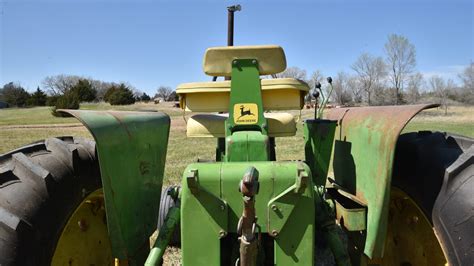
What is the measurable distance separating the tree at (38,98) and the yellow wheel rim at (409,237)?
204ft

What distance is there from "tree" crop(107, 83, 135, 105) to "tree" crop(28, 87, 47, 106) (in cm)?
961

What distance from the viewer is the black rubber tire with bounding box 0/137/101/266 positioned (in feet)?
7.11

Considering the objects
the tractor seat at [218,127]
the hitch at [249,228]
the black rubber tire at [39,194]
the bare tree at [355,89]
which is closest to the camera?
the hitch at [249,228]

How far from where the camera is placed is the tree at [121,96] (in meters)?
55.4

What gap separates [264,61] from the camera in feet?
10.0

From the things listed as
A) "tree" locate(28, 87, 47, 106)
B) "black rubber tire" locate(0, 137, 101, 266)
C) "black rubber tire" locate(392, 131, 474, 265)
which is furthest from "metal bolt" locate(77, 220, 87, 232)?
"tree" locate(28, 87, 47, 106)

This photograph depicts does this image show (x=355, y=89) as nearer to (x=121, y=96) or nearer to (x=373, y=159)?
(x=121, y=96)

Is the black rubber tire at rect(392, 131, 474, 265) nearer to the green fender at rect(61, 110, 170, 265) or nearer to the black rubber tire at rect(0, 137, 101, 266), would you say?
the green fender at rect(61, 110, 170, 265)

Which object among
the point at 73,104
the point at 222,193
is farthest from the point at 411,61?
the point at 222,193

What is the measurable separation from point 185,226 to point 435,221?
4.73 ft

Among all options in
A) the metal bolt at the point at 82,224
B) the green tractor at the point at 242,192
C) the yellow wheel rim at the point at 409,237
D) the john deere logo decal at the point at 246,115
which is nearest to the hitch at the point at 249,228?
the green tractor at the point at 242,192

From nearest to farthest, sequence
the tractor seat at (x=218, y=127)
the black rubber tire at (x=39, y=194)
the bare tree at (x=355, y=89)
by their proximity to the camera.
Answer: the black rubber tire at (x=39, y=194) → the tractor seat at (x=218, y=127) → the bare tree at (x=355, y=89)

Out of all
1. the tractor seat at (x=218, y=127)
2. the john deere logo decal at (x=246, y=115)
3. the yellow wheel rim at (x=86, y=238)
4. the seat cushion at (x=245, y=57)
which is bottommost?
the yellow wheel rim at (x=86, y=238)

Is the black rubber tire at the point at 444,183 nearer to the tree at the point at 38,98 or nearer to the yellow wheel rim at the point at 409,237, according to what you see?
the yellow wheel rim at the point at 409,237
